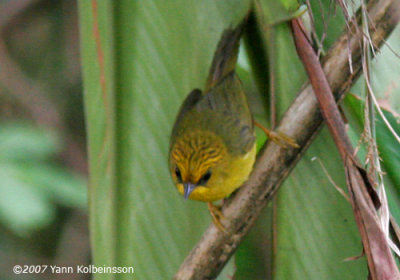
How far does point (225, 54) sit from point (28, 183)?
941mm

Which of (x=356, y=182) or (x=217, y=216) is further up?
(x=356, y=182)

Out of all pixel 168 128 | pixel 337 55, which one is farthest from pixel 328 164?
pixel 168 128

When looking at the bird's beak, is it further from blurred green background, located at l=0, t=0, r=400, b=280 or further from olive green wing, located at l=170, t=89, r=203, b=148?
olive green wing, located at l=170, t=89, r=203, b=148

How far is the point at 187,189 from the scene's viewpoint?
1600mm

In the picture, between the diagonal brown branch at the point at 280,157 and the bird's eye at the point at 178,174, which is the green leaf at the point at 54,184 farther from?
the diagonal brown branch at the point at 280,157

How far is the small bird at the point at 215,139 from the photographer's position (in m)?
1.67

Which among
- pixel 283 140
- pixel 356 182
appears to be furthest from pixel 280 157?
pixel 356 182

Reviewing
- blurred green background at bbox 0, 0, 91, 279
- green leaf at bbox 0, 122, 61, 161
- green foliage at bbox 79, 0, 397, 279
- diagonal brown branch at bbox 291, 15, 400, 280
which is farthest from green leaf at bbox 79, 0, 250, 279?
blurred green background at bbox 0, 0, 91, 279

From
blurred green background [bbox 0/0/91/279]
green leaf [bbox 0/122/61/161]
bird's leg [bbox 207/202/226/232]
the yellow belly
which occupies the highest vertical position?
bird's leg [bbox 207/202/226/232]

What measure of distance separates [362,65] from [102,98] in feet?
2.08

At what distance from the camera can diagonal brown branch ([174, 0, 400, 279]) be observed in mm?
1222

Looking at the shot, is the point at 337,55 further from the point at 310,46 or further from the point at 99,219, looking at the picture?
the point at 99,219

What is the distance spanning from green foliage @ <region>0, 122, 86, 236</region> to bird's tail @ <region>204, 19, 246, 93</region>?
80 centimetres

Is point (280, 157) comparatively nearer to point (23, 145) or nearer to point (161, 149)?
point (161, 149)
